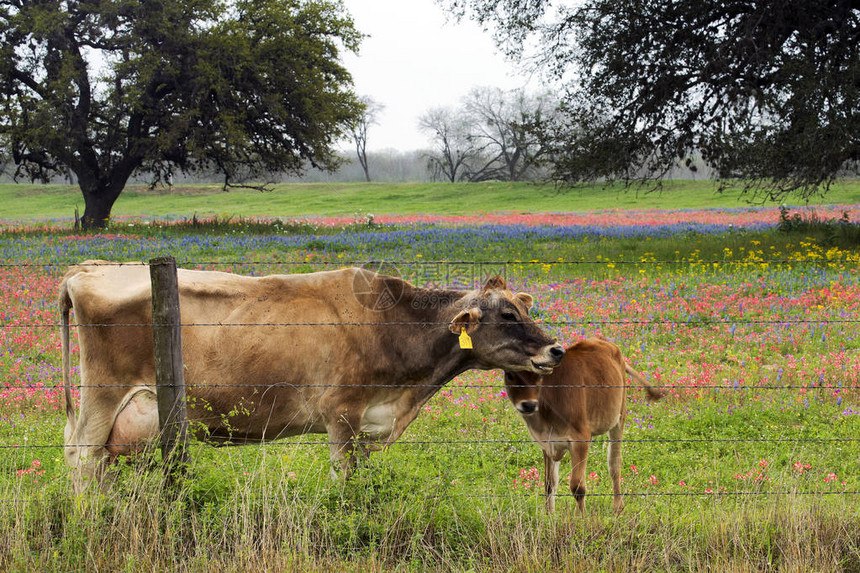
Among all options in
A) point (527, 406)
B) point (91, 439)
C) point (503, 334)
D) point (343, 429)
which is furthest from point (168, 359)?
point (527, 406)

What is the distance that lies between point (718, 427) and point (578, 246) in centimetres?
1385

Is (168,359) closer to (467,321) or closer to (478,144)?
(467,321)

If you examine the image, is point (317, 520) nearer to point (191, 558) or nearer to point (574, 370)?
point (191, 558)

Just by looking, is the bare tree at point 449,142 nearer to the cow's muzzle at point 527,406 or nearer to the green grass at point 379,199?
the green grass at point 379,199

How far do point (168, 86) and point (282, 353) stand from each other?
26806 millimetres

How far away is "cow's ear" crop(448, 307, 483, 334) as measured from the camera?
5.66m

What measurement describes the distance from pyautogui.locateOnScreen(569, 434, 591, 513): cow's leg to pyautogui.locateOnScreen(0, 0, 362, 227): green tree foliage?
23472mm

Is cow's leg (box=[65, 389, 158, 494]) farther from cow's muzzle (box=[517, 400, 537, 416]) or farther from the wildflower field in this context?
cow's muzzle (box=[517, 400, 537, 416])

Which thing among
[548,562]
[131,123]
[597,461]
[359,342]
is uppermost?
[131,123]

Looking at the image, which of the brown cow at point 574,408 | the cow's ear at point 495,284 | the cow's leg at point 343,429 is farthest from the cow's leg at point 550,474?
the cow's leg at point 343,429

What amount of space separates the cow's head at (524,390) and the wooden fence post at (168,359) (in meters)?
2.64

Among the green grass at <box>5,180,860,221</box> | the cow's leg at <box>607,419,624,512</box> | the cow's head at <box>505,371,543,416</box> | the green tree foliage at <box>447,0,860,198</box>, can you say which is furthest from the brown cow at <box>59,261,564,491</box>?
the green grass at <box>5,180,860,221</box>

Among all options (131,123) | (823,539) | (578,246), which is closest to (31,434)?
(823,539)

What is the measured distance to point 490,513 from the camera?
15.3ft
